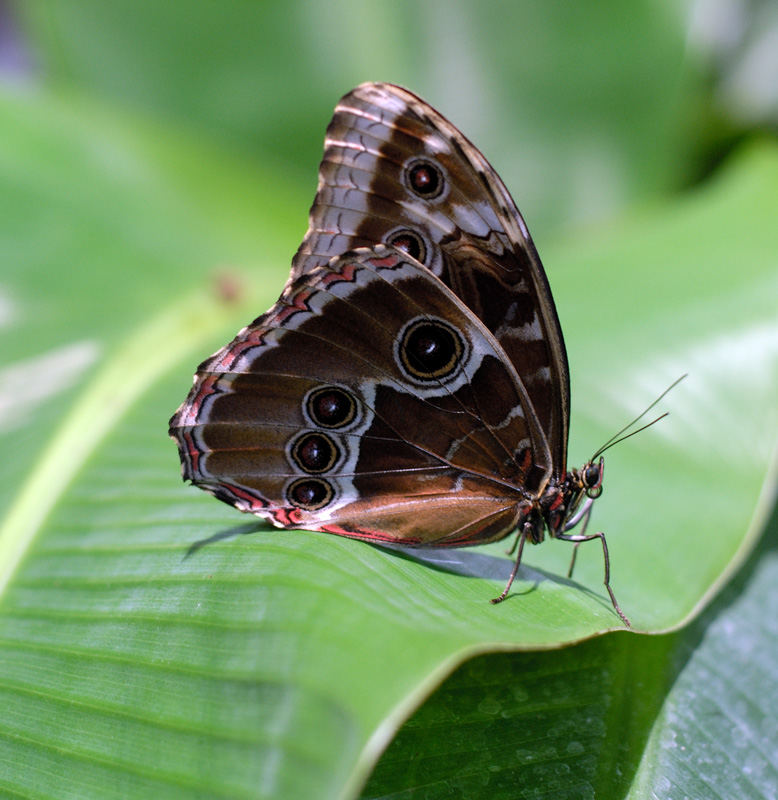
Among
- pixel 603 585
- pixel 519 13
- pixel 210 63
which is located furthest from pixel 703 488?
pixel 210 63

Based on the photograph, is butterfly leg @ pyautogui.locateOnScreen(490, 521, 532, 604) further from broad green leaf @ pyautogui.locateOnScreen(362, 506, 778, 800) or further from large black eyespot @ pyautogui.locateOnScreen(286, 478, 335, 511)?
large black eyespot @ pyautogui.locateOnScreen(286, 478, 335, 511)

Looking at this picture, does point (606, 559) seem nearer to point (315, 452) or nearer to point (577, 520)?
point (577, 520)

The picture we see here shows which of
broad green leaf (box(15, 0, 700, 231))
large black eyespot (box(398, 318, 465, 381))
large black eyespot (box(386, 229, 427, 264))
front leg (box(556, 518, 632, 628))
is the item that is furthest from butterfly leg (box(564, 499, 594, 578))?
broad green leaf (box(15, 0, 700, 231))

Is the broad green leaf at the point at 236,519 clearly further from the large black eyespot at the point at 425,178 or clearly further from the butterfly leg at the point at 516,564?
the large black eyespot at the point at 425,178

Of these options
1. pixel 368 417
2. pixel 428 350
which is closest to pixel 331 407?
pixel 368 417

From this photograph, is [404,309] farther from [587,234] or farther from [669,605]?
[587,234]
